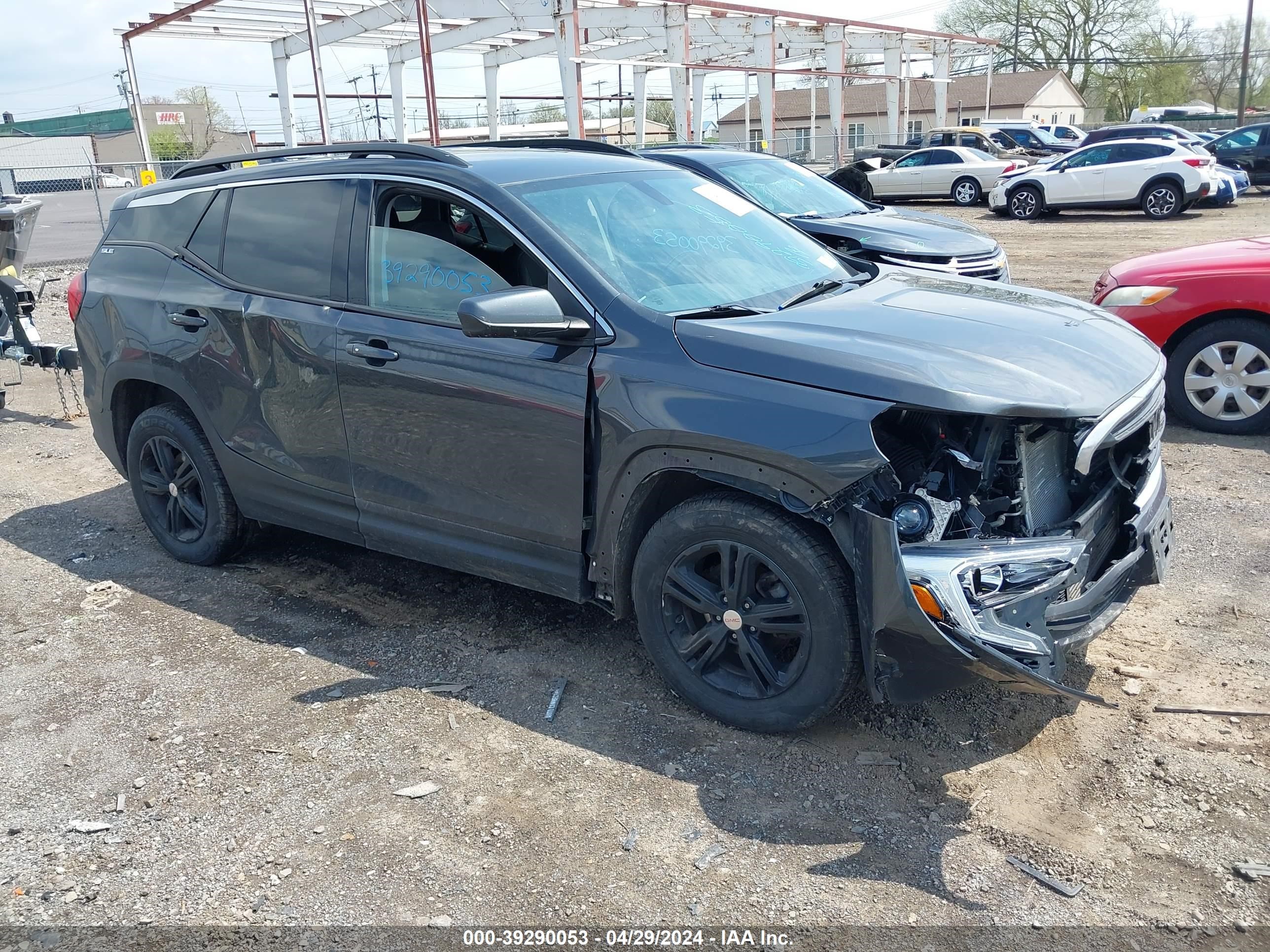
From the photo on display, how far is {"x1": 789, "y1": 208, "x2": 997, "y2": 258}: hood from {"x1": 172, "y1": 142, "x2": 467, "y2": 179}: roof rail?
4999 mm

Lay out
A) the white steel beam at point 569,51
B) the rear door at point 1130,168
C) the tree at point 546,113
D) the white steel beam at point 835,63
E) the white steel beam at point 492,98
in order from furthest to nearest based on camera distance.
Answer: the tree at point 546,113
the white steel beam at point 835,63
the white steel beam at point 492,98
the white steel beam at point 569,51
the rear door at point 1130,168

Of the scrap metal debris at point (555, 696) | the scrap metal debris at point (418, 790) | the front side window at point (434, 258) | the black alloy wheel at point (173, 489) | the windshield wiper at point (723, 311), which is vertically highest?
the front side window at point (434, 258)

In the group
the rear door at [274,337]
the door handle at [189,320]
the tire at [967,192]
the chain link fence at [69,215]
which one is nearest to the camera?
the rear door at [274,337]

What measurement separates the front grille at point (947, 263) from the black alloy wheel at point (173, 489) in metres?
5.92

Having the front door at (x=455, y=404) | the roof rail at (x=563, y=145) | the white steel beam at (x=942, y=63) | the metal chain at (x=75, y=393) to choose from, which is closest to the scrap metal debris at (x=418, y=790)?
the front door at (x=455, y=404)

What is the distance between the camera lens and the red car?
20.7 feet

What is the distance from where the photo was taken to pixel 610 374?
356cm

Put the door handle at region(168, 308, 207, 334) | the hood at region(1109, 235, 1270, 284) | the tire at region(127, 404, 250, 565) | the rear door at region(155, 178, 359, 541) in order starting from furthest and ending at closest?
the hood at region(1109, 235, 1270, 284) < the tire at region(127, 404, 250, 565) < the door handle at region(168, 308, 207, 334) < the rear door at region(155, 178, 359, 541)

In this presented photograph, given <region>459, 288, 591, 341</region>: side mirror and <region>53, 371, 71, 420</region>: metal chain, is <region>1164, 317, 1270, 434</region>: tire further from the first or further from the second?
<region>53, 371, 71, 420</region>: metal chain

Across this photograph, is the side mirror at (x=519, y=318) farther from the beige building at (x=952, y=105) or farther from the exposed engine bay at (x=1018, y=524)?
the beige building at (x=952, y=105)

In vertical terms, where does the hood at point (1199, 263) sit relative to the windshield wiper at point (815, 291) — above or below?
below

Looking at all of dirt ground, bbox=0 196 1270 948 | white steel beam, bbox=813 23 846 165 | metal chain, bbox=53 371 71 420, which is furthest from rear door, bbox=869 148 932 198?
dirt ground, bbox=0 196 1270 948

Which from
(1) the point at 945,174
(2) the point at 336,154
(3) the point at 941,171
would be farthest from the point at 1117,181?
(2) the point at 336,154

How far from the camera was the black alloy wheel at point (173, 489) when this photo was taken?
206 inches
